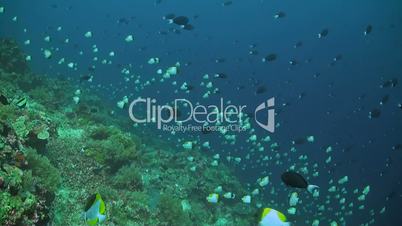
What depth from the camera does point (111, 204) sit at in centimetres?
920

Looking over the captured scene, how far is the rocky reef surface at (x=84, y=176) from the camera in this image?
6223mm

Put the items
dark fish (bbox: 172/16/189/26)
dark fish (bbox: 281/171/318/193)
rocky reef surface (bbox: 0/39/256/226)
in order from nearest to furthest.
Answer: rocky reef surface (bbox: 0/39/256/226)
dark fish (bbox: 281/171/318/193)
dark fish (bbox: 172/16/189/26)

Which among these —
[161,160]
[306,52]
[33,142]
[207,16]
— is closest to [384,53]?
[306,52]

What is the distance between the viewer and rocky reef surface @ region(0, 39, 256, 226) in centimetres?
622

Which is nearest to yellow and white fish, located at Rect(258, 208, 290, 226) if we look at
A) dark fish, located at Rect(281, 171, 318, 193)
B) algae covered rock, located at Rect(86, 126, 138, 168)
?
dark fish, located at Rect(281, 171, 318, 193)

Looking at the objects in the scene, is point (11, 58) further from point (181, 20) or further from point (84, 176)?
point (84, 176)

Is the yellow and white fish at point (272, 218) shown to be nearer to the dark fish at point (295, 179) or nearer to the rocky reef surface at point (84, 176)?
the dark fish at point (295, 179)

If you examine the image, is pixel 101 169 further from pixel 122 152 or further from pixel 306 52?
pixel 306 52

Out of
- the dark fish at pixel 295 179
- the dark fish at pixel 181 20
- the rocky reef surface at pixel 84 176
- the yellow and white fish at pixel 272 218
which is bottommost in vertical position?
the yellow and white fish at pixel 272 218

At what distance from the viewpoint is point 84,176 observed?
32.8 feet

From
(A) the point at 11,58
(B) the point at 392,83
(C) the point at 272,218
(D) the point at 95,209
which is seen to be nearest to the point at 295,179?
(C) the point at 272,218

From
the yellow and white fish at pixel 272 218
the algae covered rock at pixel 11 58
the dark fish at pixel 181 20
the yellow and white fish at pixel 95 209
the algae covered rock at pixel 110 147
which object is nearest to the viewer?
the yellow and white fish at pixel 95 209

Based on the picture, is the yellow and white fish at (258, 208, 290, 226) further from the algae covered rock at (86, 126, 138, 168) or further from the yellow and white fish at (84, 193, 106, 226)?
the algae covered rock at (86, 126, 138, 168)

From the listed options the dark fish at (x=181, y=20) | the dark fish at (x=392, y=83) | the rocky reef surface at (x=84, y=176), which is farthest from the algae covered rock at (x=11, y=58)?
the dark fish at (x=392, y=83)
